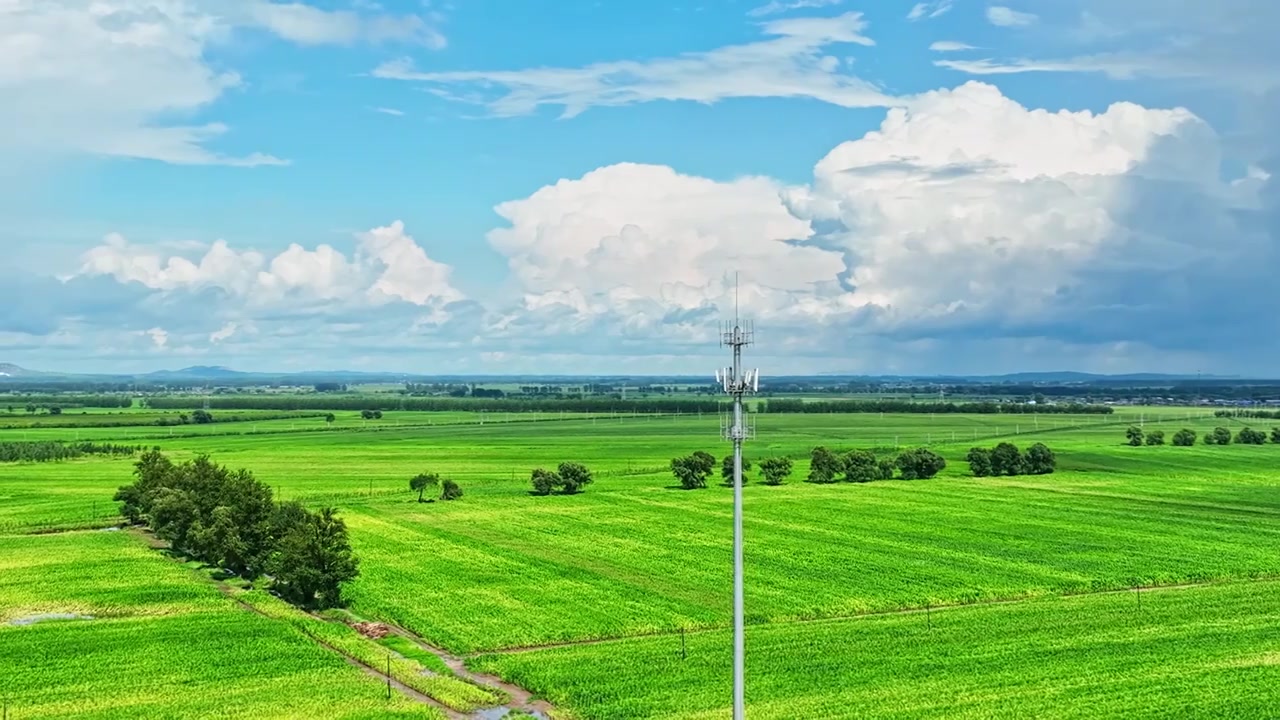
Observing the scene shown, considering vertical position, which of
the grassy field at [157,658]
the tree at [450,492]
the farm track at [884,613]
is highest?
the tree at [450,492]

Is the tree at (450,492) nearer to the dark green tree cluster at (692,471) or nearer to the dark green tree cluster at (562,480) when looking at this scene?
the dark green tree cluster at (562,480)

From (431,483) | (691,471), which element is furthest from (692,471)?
(431,483)

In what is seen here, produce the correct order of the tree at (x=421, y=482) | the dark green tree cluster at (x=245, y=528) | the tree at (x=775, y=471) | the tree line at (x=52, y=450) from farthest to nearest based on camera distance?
the tree line at (x=52, y=450), the tree at (x=775, y=471), the tree at (x=421, y=482), the dark green tree cluster at (x=245, y=528)

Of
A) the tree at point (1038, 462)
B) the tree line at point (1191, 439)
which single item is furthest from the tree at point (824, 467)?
the tree line at point (1191, 439)

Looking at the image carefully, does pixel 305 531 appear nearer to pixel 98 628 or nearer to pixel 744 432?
pixel 98 628

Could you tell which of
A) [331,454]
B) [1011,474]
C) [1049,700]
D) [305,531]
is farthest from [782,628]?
[331,454]

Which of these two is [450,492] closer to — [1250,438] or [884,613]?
[884,613]

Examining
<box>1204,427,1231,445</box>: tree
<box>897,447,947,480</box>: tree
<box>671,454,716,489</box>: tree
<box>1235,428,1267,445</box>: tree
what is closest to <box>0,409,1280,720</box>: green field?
<box>671,454,716,489</box>: tree

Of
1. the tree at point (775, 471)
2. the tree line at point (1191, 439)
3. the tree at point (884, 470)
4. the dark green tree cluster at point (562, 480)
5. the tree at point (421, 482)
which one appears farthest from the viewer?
the tree line at point (1191, 439)
